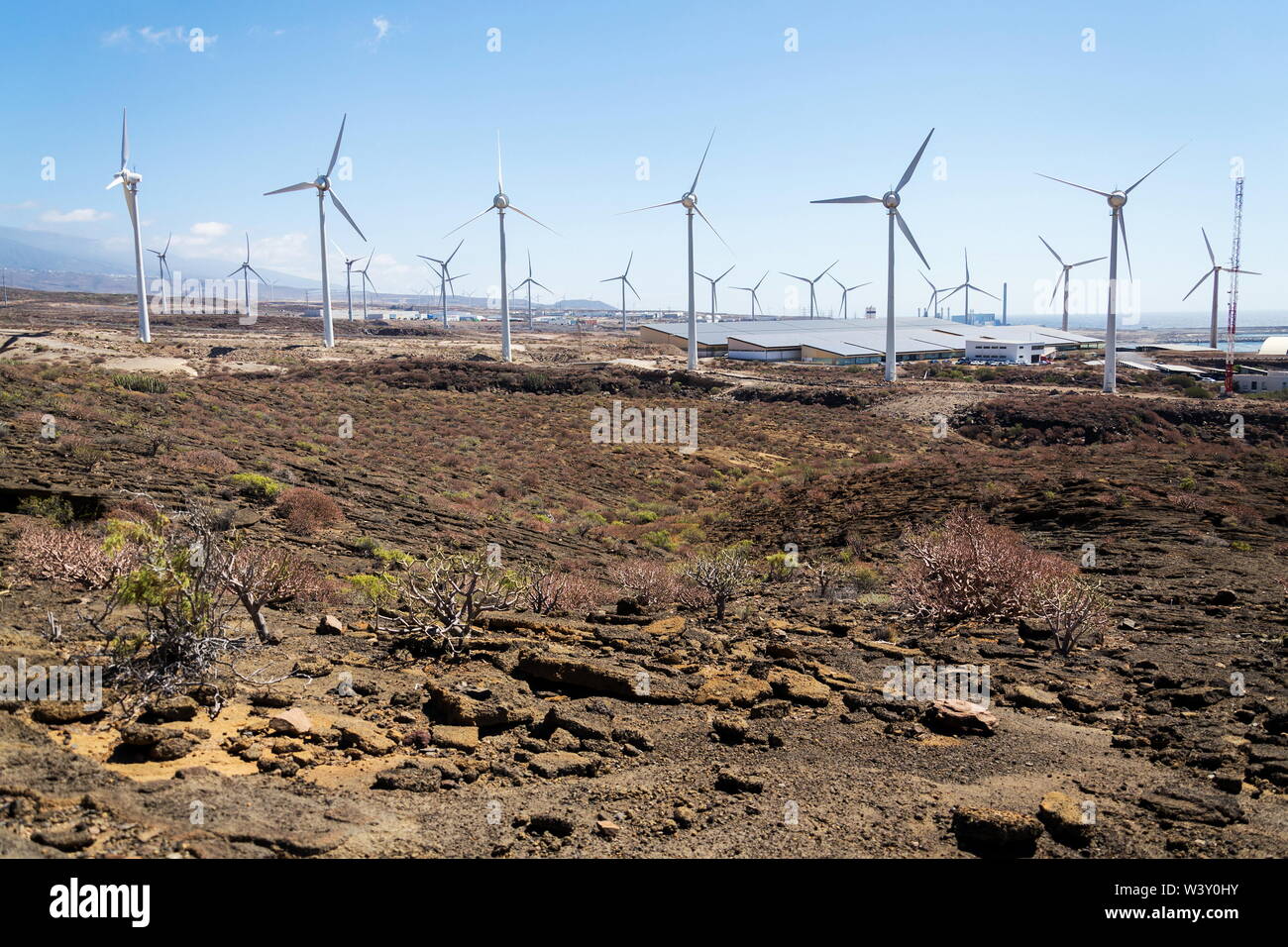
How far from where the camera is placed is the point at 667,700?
29.6ft

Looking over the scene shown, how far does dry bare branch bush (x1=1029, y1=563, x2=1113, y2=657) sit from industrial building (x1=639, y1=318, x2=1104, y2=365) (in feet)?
286

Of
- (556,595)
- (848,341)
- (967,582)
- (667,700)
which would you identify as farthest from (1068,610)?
(848,341)

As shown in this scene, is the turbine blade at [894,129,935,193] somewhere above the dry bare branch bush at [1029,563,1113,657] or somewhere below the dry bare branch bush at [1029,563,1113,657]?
above

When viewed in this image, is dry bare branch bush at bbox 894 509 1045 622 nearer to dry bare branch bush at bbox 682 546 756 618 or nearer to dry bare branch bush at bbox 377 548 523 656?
dry bare branch bush at bbox 682 546 756 618

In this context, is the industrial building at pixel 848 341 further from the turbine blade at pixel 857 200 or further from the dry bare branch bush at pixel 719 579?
the dry bare branch bush at pixel 719 579

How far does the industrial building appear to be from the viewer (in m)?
101

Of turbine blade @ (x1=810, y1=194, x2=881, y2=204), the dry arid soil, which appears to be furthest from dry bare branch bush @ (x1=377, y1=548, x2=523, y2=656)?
turbine blade @ (x1=810, y1=194, x2=881, y2=204)

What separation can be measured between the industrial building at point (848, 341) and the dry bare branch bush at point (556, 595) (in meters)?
87.6

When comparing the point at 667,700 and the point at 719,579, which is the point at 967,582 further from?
the point at 667,700

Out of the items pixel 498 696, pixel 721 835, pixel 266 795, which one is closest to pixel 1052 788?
pixel 721 835

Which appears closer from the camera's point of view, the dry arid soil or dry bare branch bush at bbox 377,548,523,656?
the dry arid soil

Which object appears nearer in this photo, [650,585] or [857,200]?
[650,585]

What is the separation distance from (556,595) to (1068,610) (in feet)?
23.2
